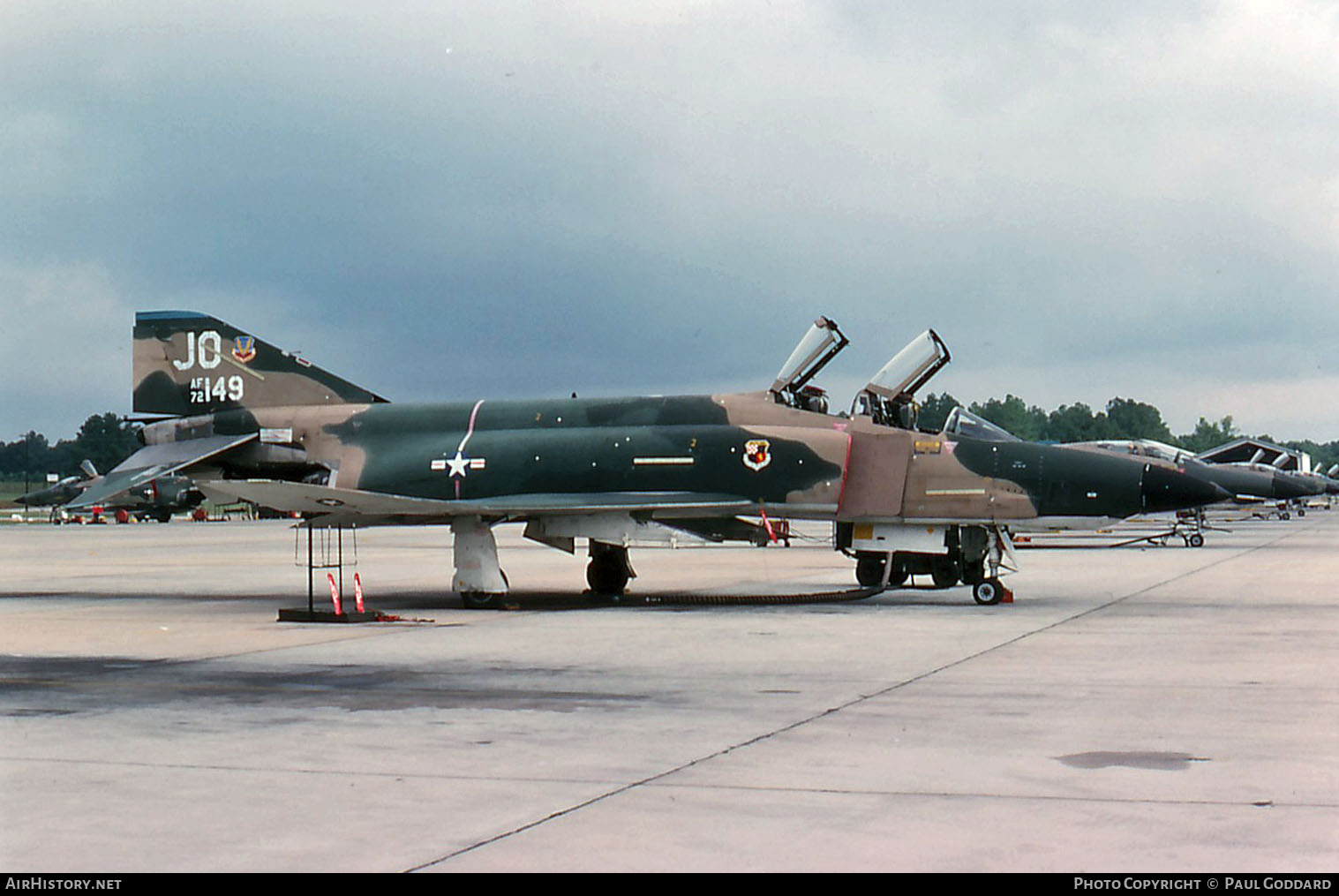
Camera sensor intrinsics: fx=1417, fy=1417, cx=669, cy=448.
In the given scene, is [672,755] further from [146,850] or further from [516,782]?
[146,850]

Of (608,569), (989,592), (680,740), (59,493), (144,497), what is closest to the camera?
(680,740)

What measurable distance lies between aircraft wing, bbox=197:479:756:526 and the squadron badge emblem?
0.47m

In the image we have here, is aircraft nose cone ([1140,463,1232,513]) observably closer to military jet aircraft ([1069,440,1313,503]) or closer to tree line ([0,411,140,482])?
military jet aircraft ([1069,440,1313,503])

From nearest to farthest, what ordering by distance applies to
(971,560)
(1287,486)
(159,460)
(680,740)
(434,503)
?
1. (680,740)
2. (434,503)
3. (971,560)
4. (159,460)
5. (1287,486)

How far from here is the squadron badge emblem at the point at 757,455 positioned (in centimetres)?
1805

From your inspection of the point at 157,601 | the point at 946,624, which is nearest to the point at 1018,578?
the point at 946,624

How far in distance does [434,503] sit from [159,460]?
511 cm

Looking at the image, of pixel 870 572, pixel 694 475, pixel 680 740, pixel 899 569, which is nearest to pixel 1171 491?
pixel 899 569

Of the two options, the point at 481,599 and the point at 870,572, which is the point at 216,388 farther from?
the point at 870,572

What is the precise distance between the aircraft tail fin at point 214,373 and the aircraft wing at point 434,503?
8.87 feet

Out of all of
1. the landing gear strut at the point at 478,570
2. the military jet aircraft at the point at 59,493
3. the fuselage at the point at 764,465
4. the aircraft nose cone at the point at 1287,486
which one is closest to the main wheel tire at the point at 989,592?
the fuselage at the point at 764,465

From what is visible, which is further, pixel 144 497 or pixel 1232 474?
pixel 144 497

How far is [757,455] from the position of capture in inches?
712

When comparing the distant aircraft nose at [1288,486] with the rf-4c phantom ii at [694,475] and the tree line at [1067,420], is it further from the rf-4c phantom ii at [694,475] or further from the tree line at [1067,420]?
the rf-4c phantom ii at [694,475]
